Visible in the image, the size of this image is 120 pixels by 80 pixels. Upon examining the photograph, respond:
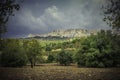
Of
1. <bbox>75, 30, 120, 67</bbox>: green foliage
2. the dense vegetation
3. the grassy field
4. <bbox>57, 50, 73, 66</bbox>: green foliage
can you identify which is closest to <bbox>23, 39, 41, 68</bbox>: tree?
the dense vegetation

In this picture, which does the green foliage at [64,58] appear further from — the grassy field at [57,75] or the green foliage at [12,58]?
the grassy field at [57,75]

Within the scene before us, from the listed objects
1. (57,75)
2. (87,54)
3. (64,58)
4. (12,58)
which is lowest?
(64,58)

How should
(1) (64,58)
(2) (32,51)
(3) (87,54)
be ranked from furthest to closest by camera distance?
(1) (64,58) < (2) (32,51) < (3) (87,54)

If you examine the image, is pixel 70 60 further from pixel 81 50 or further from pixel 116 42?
pixel 116 42

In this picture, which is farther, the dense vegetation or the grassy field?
the dense vegetation

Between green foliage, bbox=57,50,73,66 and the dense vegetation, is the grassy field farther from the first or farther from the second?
green foliage, bbox=57,50,73,66

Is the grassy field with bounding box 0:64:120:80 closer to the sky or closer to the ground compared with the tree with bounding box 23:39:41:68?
closer to the ground

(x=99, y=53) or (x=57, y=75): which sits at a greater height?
(x=99, y=53)

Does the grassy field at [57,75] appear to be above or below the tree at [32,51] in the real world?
below

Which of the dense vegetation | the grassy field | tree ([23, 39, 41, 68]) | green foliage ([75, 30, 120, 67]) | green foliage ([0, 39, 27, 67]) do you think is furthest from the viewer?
tree ([23, 39, 41, 68])

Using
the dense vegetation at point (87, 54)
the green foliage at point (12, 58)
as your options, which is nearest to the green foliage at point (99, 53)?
the dense vegetation at point (87, 54)

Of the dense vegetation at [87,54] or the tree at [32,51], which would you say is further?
the tree at [32,51]

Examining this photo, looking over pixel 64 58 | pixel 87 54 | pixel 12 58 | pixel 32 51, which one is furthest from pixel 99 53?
pixel 64 58

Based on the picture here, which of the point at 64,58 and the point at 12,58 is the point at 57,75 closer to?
the point at 12,58
